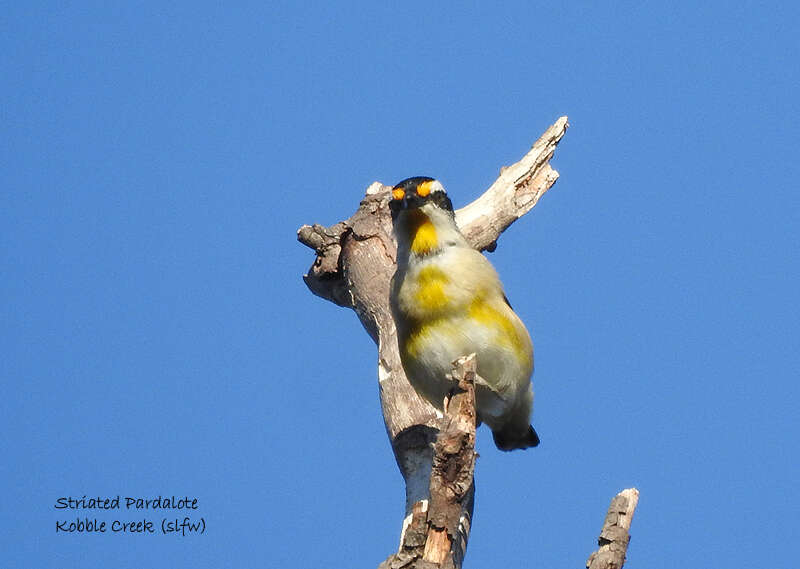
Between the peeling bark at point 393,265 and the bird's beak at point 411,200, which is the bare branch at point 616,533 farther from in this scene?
the bird's beak at point 411,200

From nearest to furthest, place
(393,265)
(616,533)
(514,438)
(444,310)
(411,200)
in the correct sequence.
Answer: (616,533) → (444,310) → (411,200) → (514,438) → (393,265)

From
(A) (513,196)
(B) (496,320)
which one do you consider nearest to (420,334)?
(B) (496,320)

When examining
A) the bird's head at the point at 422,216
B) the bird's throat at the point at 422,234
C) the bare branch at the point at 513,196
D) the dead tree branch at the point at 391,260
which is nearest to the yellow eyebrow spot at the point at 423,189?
the bird's head at the point at 422,216

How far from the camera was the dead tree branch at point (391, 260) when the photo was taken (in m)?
8.00

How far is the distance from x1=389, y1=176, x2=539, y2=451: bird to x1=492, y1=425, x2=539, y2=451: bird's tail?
0.67 meters

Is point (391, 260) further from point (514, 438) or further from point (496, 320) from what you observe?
point (496, 320)

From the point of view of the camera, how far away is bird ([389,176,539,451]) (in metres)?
7.09

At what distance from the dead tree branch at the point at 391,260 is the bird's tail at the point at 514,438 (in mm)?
685

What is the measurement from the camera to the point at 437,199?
7434 mm

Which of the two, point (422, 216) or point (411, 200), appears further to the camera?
point (422, 216)

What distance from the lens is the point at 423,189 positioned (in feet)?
23.9

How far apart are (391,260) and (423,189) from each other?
7.04ft

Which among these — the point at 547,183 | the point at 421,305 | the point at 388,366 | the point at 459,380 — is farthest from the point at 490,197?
the point at 459,380

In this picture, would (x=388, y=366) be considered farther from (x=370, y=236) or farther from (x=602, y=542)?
(x=602, y=542)
